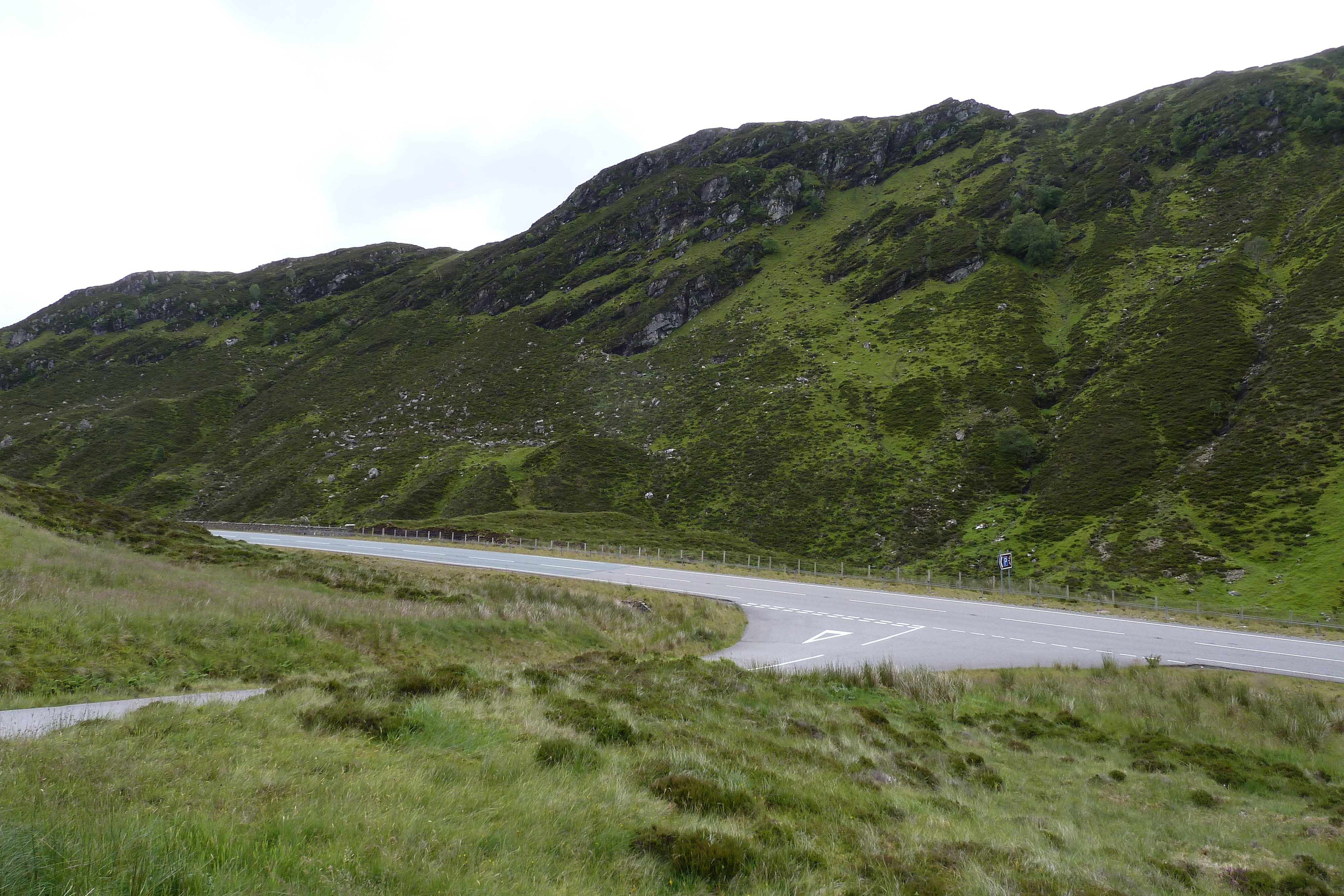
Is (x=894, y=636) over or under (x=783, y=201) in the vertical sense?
under

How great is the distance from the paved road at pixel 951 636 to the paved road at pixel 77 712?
11.6m

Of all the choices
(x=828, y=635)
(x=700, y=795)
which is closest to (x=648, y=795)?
(x=700, y=795)

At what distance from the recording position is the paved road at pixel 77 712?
577 centimetres

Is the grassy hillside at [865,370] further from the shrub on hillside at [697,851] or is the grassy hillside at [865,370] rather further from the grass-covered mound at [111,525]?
the shrub on hillside at [697,851]

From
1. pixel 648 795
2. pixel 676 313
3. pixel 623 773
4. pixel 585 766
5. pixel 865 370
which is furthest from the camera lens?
pixel 676 313

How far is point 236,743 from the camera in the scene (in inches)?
219

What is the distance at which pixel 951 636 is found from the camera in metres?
20.2

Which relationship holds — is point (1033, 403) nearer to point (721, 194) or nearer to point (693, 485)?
point (693, 485)

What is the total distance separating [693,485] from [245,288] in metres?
167

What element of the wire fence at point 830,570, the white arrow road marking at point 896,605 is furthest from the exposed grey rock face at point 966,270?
the white arrow road marking at point 896,605

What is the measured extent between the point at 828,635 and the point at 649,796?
15.7 m

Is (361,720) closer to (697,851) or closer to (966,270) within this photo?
(697,851)

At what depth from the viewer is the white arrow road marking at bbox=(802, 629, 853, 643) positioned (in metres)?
19.5

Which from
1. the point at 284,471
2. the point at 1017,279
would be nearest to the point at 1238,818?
the point at 1017,279
